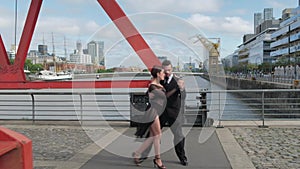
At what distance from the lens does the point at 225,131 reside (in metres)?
8.69

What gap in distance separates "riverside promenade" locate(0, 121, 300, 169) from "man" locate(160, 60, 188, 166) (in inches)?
13.7

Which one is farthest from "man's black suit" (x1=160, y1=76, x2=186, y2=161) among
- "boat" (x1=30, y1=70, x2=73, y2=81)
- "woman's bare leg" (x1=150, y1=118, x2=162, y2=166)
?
"boat" (x1=30, y1=70, x2=73, y2=81)

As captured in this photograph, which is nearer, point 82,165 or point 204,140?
point 82,165

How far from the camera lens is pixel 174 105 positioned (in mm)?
5555

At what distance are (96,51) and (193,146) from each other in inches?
107

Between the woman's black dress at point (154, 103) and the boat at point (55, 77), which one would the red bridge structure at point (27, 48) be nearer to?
the boat at point (55, 77)

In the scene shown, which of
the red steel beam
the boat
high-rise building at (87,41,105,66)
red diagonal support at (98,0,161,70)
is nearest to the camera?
high-rise building at (87,41,105,66)

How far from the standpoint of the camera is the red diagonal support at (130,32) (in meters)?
7.63

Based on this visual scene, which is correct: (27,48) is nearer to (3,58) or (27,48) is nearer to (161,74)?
(3,58)

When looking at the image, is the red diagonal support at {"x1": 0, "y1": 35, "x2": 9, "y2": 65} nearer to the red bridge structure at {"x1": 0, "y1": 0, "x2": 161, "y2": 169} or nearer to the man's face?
the red bridge structure at {"x1": 0, "y1": 0, "x2": 161, "y2": 169}

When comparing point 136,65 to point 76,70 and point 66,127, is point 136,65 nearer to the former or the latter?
point 76,70

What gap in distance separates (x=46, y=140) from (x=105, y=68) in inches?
106

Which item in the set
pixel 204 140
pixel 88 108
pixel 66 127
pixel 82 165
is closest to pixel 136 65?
pixel 82 165

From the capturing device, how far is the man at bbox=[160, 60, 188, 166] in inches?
216
